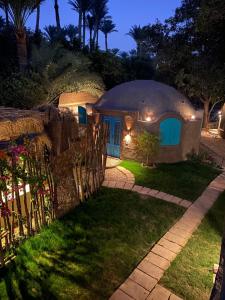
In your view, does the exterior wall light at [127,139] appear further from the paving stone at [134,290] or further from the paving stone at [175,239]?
the paving stone at [134,290]

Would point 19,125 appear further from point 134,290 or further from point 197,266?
point 197,266

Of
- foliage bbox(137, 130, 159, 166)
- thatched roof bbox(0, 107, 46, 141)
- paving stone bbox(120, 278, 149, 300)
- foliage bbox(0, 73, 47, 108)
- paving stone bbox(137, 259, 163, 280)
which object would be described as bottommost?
paving stone bbox(120, 278, 149, 300)

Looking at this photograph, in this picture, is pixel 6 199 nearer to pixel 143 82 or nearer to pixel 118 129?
pixel 118 129

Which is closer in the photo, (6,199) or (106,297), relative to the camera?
(106,297)

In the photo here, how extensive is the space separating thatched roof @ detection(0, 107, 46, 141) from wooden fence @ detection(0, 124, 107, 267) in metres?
0.45

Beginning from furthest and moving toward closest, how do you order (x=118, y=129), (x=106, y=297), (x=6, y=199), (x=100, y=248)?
1. (x=118, y=129)
2. (x=100, y=248)
3. (x=6, y=199)
4. (x=106, y=297)

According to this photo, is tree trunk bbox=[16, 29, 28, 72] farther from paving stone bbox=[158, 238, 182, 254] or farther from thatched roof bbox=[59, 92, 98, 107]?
paving stone bbox=[158, 238, 182, 254]

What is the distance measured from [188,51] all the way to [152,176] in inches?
538

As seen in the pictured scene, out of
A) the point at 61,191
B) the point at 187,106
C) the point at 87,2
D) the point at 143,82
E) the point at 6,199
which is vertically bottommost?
the point at 61,191

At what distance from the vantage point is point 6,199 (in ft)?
16.6

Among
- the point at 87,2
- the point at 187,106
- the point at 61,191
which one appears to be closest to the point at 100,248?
the point at 61,191

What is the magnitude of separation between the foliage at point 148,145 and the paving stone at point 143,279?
7723 millimetres

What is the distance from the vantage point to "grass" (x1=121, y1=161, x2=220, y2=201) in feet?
31.6

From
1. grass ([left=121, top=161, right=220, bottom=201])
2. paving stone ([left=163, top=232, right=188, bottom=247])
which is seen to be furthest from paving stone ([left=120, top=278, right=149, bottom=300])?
grass ([left=121, top=161, right=220, bottom=201])
